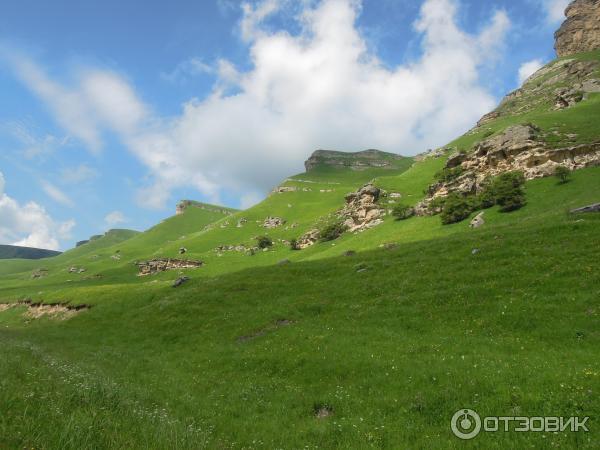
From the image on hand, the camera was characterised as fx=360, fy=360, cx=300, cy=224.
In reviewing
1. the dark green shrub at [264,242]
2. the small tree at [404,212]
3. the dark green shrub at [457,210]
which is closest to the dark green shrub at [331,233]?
the small tree at [404,212]

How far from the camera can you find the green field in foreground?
39.7 feet

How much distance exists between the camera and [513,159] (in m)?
81.0

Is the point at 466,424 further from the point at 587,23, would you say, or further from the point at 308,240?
the point at 587,23

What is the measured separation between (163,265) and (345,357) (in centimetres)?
12904

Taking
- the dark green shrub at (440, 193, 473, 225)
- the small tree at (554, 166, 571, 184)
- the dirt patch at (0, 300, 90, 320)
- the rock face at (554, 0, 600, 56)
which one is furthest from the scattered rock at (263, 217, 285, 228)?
the rock face at (554, 0, 600, 56)

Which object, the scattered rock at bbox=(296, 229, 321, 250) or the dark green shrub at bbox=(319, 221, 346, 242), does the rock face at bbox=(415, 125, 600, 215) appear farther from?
the scattered rock at bbox=(296, 229, 321, 250)

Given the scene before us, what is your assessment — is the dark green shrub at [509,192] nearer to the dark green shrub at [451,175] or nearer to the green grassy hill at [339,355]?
the green grassy hill at [339,355]

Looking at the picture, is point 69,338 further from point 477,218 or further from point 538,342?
point 477,218

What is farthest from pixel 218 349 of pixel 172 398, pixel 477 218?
pixel 477 218

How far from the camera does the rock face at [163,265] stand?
431 ft

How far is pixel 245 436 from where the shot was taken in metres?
14.5

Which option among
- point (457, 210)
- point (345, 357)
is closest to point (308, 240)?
point (457, 210)

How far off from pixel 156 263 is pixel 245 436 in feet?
449

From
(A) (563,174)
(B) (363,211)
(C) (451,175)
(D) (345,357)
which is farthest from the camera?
(B) (363,211)
